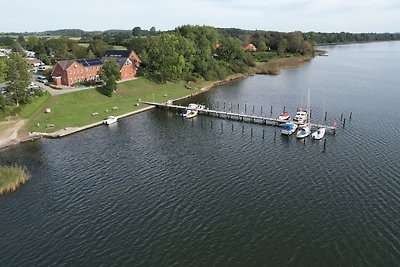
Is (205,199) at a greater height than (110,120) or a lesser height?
lesser

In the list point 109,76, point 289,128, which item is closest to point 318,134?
point 289,128

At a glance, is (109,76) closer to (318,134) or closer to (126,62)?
(126,62)

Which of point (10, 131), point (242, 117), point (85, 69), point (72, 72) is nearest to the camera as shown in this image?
point (10, 131)

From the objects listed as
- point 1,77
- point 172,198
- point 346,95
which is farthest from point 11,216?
point 346,95

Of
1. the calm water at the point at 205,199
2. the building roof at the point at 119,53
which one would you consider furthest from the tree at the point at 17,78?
the building roof at the point at 119,53

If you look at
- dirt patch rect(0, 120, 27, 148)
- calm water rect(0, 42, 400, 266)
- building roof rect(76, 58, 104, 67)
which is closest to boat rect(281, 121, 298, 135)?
calm water rect(0, 42, 400, 266)

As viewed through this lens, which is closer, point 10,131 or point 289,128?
point 10,131

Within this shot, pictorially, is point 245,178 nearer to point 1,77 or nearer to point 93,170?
point 93,170
